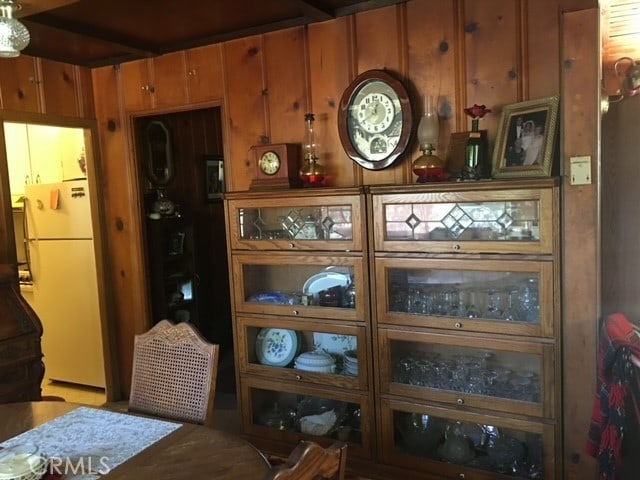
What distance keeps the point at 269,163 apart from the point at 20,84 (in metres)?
A: 1.73

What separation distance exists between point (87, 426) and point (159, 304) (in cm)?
243

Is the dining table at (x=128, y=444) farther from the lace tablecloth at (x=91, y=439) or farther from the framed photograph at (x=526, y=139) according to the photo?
the framed photograph at (x=526, y=139)

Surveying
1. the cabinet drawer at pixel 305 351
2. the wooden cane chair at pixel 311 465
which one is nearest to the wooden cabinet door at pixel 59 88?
the cabinet drawer at pixel 305 351

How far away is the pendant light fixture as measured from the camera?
1.64 metres

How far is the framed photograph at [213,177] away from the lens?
496 cm

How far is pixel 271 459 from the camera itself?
295 centimetres

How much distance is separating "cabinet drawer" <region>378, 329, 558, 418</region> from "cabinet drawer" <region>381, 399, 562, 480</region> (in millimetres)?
67

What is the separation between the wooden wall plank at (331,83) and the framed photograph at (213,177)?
6.82 feet

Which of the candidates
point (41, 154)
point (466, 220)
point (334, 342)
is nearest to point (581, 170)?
point (466, 220)

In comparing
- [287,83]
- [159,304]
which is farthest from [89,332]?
[287,83]

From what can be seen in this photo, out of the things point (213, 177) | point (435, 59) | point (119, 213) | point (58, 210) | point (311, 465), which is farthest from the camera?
point (213, 177)

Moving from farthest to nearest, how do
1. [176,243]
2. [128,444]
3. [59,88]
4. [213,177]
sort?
1. [213,177]
2. [176,243]
3. [59,88]
4. [128,444]

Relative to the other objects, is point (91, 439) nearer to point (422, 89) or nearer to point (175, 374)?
point (175, 374)

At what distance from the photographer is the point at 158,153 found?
4367 millimetres
